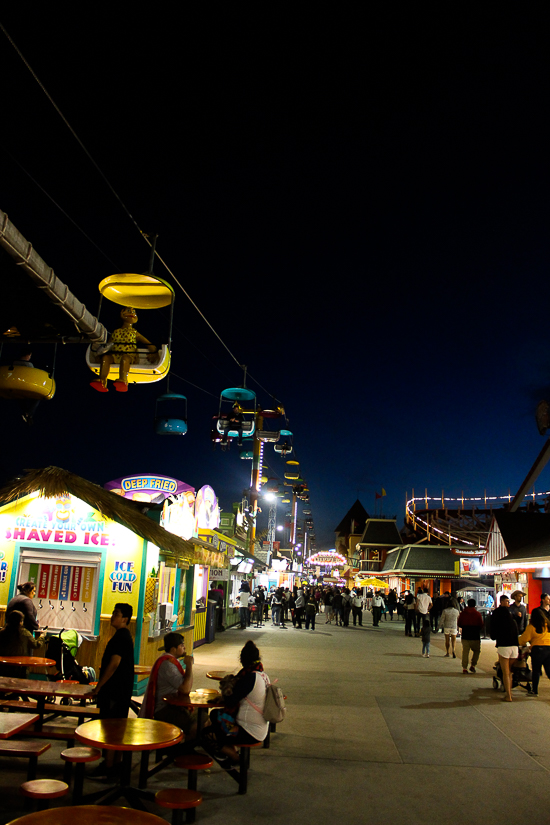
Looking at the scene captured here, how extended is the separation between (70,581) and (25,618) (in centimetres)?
186

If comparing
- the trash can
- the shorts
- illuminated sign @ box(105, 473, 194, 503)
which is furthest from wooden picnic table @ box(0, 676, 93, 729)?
the trash can

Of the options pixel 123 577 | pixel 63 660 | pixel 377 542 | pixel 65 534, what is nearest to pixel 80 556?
pixel 65 534

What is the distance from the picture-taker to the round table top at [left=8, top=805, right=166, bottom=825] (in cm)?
325

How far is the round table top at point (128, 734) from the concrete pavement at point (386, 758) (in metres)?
0.86

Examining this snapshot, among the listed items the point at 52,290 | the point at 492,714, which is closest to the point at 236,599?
the point at 492,714

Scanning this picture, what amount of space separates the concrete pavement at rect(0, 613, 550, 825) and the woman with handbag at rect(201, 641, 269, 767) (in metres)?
0.33

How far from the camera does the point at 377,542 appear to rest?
192 feet

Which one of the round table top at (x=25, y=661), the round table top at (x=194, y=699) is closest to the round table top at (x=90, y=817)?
the round table top at (x=194, y=699)

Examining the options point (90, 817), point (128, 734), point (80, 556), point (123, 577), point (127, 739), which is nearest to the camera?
point (90, 817)

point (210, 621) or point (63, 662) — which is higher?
point (63, 662)

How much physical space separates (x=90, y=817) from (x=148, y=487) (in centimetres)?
1028

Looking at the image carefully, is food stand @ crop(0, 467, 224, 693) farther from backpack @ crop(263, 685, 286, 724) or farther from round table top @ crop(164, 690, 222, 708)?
backpack @ crop(263, 685, 286, 724)

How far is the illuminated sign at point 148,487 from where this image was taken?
13.3m

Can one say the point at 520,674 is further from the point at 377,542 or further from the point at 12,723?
the point at 377,542
